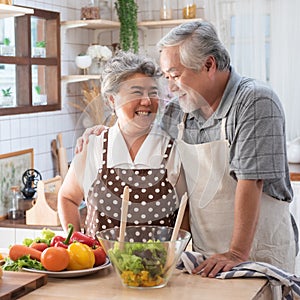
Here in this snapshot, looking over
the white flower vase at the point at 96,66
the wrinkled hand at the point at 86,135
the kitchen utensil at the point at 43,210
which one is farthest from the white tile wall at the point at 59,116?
the wrinkled hand at the point at 86,135

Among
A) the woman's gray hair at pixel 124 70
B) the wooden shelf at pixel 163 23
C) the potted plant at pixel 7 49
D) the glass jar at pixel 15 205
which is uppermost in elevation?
the wooden shelf at pixel 163 23

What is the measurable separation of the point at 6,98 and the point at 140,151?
195cm

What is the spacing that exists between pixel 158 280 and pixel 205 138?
567 millimetres

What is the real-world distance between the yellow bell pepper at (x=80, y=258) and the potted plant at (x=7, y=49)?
216cm

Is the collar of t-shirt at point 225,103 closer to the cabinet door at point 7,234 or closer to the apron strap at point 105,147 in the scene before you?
the apron strap at point 105,147

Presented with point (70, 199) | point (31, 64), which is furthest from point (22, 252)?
point (31, 64)

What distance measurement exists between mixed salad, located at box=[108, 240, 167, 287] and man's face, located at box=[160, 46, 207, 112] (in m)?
0.52

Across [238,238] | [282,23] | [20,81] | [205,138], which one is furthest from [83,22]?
[238,238]

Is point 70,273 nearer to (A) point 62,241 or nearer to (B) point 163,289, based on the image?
(A) point 62,241

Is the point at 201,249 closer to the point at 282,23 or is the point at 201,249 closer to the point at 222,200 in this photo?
the point at 222,200

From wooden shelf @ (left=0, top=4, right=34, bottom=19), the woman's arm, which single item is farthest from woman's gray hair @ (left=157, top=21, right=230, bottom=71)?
wooden shelf @ (left=0, top=4, right=34, bottom=19)

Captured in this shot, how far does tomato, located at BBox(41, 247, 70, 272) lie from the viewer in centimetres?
193

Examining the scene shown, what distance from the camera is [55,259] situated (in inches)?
75.9

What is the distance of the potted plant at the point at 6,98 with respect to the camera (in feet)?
12.8
